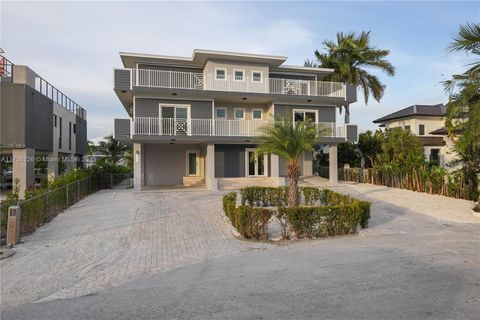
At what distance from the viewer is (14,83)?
79.6 ft

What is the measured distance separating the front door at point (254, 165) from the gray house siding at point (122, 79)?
29.5ft

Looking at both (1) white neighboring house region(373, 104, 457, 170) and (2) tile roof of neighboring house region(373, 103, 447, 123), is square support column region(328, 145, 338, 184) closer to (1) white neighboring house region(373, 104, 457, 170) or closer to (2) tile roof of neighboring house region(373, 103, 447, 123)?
(1) white neighboring house region(373, 104, 457, 170)

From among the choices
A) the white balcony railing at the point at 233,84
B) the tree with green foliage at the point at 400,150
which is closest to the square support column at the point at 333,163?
the tree with green foliage at the point at 400,150

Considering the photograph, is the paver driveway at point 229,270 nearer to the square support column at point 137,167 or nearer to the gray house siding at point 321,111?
the square support column at point 137,167

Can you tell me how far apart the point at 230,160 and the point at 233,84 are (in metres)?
5.14

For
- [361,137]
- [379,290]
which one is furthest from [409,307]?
[361,137]

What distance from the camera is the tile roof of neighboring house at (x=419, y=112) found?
119 feet

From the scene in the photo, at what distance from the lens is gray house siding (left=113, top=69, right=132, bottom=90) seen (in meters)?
20.8

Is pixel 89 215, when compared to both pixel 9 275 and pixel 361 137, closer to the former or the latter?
pixel 9 275

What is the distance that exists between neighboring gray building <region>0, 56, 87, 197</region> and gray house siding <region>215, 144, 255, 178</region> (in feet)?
34.1

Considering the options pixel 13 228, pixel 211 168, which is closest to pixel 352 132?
pixel 211 168

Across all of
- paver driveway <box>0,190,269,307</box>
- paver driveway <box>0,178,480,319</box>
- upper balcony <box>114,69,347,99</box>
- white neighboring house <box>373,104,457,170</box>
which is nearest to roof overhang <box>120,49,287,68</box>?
upper balcony <box>114,69,347,99</box>

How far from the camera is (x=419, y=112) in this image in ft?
120

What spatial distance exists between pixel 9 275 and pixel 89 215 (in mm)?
6674
